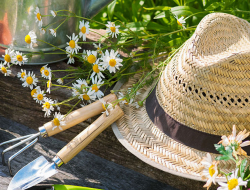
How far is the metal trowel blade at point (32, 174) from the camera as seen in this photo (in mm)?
610

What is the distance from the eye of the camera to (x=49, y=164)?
66 centimetres

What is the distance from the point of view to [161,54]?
915mm

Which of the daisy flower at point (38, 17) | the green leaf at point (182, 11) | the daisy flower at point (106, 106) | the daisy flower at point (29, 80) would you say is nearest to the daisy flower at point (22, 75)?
the daisy flower at point (29, 80)

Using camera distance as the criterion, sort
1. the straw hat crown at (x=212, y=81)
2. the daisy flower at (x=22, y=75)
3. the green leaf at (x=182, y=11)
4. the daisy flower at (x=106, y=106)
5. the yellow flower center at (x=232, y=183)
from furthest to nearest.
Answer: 1. the green leaf at (x=182, y=11)
2. the daisy flower at (x=22, y=75)
3. the daisy flower at (x=106, y=106)
4. the straw hat crown at (x=212, y=81)
5. the yellow flower center at (x=232, y=183)

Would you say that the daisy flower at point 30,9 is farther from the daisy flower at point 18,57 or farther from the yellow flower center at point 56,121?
the yellow flower center at point 56,121

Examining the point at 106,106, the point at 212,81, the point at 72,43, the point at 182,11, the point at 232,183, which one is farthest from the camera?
the point at 182,11

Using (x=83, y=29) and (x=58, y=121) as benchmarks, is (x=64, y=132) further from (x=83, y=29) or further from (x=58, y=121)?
(x=83, y=29)

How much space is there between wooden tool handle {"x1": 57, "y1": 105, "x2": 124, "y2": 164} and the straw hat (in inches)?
1.3

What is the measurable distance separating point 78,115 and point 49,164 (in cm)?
14

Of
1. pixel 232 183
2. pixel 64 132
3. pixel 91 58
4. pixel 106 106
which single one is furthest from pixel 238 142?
pixel 64 132

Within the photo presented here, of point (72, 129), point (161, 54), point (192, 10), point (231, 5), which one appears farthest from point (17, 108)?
point (231, 5)

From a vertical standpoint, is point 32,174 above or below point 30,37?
below

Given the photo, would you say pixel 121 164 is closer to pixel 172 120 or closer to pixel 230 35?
pixel 172 120

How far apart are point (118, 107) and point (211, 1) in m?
0.52
